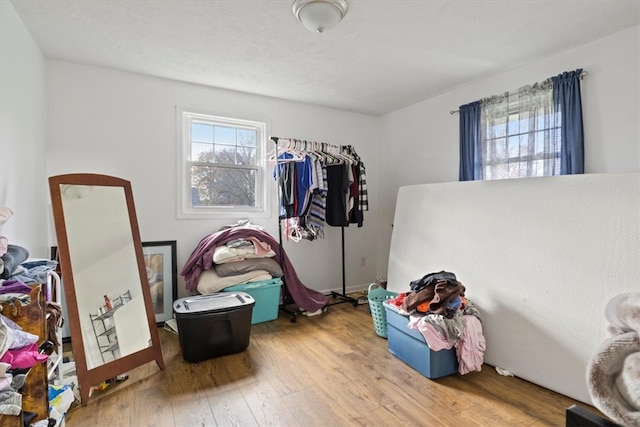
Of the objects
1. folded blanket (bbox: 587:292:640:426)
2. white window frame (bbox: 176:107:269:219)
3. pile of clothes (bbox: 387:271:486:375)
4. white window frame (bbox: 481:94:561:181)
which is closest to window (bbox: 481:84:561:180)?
white window frame (bbox: 481:94:561:181)

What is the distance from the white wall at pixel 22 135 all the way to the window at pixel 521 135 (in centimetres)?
353

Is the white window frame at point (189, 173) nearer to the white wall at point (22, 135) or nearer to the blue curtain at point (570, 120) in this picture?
the white wall at point (22, 135)

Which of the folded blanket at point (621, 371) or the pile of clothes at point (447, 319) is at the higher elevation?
the folded blanket at point (621, 371)

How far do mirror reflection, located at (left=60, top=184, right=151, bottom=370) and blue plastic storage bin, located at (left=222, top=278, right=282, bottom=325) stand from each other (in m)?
0.98

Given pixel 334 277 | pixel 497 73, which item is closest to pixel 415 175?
pixel 497 73

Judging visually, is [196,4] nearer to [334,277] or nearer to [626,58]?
[626,58]

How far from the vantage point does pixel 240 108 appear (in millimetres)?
3410

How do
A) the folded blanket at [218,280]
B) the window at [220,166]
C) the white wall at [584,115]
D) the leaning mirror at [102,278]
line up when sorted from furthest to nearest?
the window at [220,166]
the folded blanket at [218,280]
the white wall at [584,115]
the leaning mirror at [102,278]

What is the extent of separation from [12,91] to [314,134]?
266cm

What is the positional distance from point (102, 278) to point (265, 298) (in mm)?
1404

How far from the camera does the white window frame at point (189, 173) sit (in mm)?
3143

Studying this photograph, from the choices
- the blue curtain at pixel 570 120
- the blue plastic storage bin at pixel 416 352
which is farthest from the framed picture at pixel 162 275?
the blue curtain at pixel 570 120

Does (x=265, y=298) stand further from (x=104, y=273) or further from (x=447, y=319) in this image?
(x=447, y=319)

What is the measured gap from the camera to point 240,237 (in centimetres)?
309
